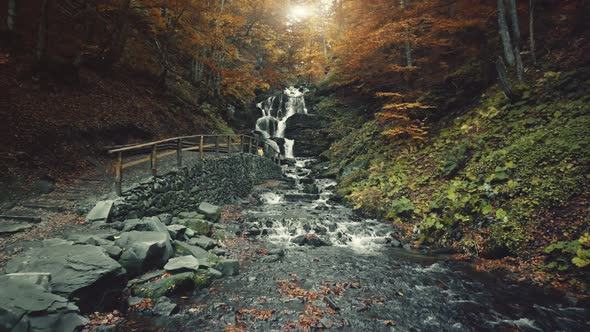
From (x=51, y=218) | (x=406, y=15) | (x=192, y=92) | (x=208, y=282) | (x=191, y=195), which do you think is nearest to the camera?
(x=208, y=282)

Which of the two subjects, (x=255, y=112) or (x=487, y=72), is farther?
(x=255, y=112)

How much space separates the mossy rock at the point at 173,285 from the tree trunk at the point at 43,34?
11.3 m

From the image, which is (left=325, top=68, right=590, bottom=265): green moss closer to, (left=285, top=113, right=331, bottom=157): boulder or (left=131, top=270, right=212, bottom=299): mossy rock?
(left=131, top=270, right=212, bottom=299): mossy rock

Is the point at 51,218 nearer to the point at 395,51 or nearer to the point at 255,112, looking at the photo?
the point at 395,51

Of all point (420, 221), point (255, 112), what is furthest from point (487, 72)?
point (255, 112)

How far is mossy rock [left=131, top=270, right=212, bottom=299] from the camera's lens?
17.1 feet

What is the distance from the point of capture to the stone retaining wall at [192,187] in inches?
320

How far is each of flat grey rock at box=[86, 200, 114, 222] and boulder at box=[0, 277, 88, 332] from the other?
335 centimetres

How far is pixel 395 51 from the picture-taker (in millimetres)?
16797

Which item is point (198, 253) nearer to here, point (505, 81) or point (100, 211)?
point (100, 211)

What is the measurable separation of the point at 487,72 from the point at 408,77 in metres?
3.55

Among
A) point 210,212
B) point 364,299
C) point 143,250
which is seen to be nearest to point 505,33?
point 364,299

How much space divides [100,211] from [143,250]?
2488 mm

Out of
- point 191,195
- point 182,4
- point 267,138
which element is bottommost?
point 191,195
